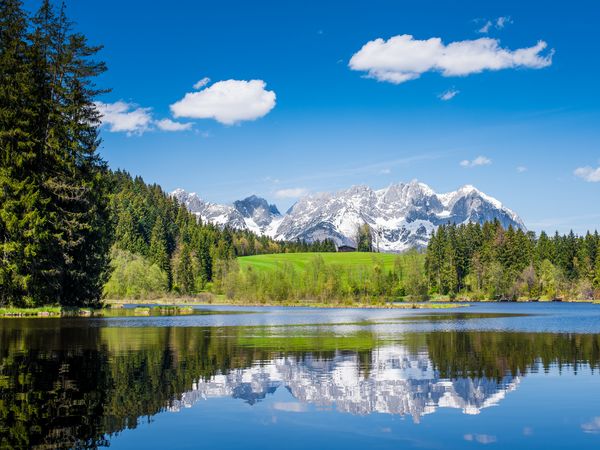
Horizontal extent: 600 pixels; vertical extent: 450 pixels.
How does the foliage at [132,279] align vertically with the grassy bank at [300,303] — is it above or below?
above

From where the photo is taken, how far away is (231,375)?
24.2 metres

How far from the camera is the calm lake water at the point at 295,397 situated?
1432 centimetres

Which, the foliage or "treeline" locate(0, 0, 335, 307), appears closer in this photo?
"treeline" locate(0, 0, 335, 307)

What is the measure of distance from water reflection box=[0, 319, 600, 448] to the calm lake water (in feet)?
0.22

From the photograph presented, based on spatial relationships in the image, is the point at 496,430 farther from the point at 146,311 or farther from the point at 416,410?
the point at 146,311

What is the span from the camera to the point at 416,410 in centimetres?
1745

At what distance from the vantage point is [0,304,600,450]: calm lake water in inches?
564

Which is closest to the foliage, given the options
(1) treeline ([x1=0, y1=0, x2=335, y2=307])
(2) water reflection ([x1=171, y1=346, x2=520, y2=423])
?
(1) treeline ([x1=0, y1=0, x2=335, y2=307])

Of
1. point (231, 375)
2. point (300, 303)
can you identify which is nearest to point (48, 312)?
point (231, 375)

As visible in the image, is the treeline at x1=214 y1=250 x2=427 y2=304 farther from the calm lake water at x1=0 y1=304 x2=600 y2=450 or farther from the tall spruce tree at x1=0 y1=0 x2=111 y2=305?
the calm lake water at x1=0 y1=304 x2=600 y2=450

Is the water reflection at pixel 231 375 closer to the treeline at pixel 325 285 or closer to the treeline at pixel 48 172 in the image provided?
the treeline at pixel 48 172

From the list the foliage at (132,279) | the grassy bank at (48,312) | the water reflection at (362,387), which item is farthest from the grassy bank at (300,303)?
the water reflection at (362,387)

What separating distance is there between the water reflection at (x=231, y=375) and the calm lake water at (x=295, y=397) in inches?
2.6

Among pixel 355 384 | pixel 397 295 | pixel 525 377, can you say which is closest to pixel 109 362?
pixel 355 384
